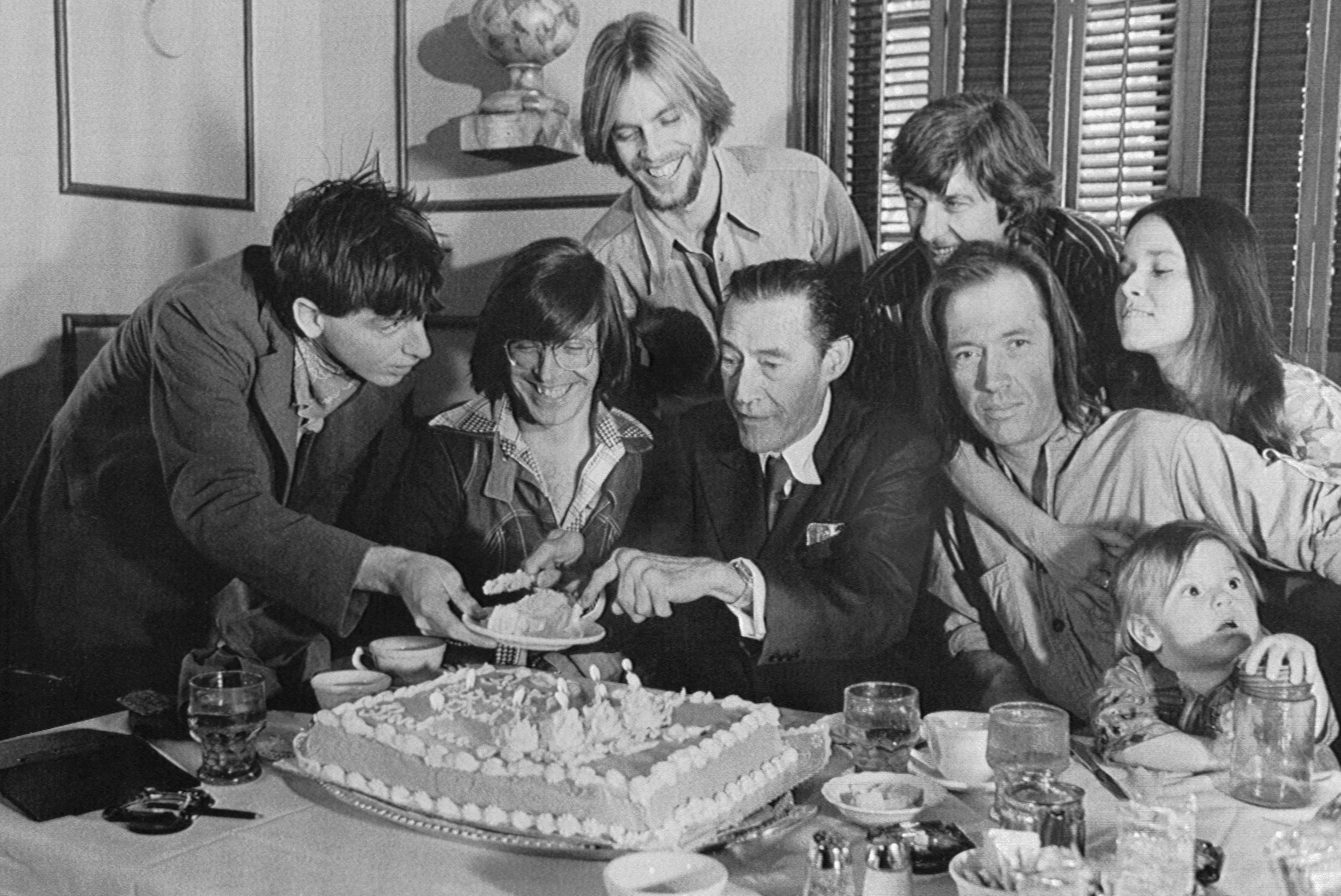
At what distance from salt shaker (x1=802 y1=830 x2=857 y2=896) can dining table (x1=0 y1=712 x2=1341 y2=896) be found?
0.12 metres

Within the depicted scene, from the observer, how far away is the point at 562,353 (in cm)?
304

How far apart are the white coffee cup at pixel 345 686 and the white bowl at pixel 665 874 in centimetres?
95

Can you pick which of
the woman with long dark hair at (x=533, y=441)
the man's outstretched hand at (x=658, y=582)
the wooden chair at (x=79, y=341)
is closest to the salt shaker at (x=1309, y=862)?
the man's outstretched hand at (x=658, y=582)

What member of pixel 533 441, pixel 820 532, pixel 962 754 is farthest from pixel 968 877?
pixel 533 441

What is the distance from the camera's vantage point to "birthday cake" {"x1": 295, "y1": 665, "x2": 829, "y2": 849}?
6.50 ft

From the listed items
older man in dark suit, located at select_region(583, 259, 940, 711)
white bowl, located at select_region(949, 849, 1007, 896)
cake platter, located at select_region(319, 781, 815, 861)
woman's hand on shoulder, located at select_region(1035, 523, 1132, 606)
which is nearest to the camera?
white bowl, located at select_region(949, 849, 1007, 896)

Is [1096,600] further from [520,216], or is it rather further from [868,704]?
[520,216]

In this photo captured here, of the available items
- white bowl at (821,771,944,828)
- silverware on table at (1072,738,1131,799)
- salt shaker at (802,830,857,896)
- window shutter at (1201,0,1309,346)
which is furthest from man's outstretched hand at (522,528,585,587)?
window shutter at (1201,0,1309,346)

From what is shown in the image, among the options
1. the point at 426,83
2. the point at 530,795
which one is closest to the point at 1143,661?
the point at 530,795

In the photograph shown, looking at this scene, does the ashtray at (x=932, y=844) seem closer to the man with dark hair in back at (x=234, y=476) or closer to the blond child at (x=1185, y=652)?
the blond child at (x=1185, y=652)

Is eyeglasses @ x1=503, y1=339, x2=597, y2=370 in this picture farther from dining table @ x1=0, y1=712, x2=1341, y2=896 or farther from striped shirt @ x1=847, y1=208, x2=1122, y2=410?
dining table @ x1=0, y1=712, x2=1341, y2=896

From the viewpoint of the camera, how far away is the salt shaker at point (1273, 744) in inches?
85.0

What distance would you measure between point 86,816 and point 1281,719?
1958 millimetres

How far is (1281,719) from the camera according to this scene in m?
2.25
